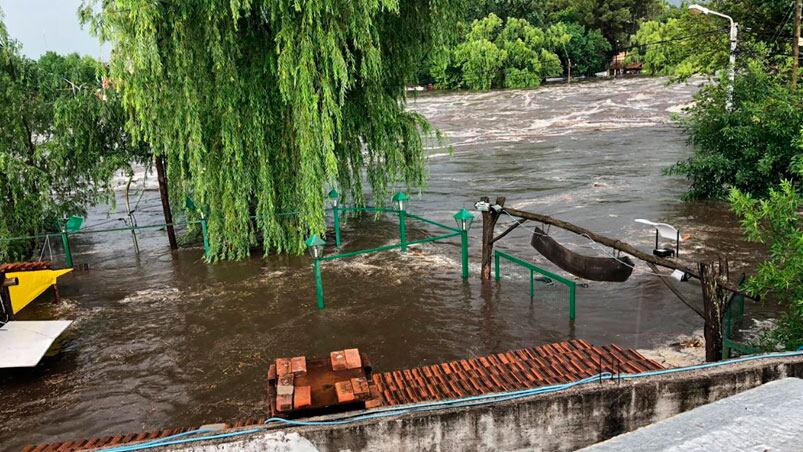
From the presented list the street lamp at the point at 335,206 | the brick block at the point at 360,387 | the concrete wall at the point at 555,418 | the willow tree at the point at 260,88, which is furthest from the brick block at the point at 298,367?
the street lamp at the point at 335,206

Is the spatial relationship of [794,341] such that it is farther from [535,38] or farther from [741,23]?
[535,38]

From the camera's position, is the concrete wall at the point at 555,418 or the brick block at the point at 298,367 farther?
the brick block at the point at 298,367

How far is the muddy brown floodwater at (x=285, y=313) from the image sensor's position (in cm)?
896

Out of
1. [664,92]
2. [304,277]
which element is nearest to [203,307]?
[304,277]

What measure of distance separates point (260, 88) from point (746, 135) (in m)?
13.0

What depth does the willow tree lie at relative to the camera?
12531mm

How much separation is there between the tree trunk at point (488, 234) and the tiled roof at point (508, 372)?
202 inches

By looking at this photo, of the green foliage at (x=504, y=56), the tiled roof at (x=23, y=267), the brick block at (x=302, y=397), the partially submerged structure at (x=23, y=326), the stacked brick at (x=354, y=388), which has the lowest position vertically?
the partially submerged structure at (x=23, y=326)

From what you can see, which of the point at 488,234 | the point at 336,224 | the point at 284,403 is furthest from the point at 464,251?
the point at 284,403

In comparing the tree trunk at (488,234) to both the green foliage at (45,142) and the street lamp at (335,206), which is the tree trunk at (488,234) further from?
the green foliage at (45,142)

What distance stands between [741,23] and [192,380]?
79.5ft

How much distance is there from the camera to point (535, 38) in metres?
63.1

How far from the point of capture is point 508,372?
682cm

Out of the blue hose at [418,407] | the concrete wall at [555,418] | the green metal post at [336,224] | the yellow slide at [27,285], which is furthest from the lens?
the green metal post at [336,224]
